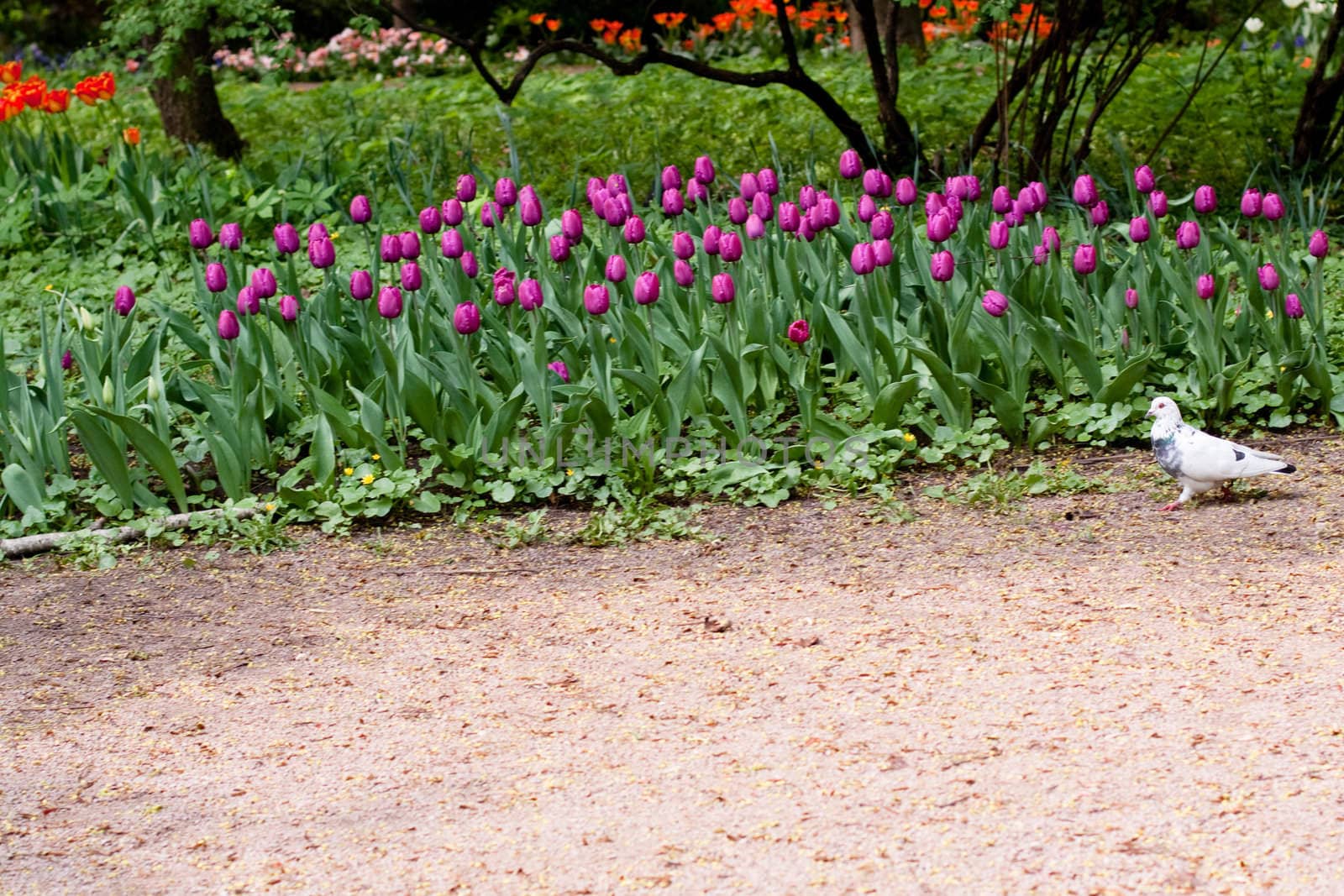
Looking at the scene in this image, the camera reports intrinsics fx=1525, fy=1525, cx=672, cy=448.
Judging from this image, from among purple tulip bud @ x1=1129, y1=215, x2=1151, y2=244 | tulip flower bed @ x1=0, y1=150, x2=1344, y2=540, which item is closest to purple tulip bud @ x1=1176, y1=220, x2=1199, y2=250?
tulip flower bed @ x1=0, y1=150, x2=1344, y2=540

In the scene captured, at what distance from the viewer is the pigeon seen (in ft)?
11.4

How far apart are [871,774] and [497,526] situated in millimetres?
Result: 1634

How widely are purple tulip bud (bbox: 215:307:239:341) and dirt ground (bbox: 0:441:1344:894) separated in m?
0.64

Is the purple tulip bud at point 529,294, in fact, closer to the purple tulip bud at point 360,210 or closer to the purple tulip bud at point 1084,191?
the purple tulip bud at point 360,210

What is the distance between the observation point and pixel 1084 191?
171 inches

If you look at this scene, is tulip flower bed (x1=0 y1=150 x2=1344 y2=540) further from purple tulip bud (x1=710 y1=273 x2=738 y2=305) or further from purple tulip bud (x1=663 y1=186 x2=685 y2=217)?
purple tulip bud (x1=710 y1=273 x2=738 y2=305)

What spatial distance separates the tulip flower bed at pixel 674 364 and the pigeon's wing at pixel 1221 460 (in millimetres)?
589

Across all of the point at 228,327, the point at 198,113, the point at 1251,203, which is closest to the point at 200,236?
the point at 228,327

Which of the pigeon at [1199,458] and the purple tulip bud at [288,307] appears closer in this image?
the pigeon at [1199,458]

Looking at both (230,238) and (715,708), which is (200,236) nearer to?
(230,238)

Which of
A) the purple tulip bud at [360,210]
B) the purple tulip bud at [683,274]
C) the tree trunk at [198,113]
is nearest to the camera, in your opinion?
the purple tulip bud at [683,274]

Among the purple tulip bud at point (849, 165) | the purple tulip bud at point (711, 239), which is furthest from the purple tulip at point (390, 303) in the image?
the purple tulip bud at point (849, 165)

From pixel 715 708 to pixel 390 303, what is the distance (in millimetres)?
1783

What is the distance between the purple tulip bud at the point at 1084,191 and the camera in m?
4.31
